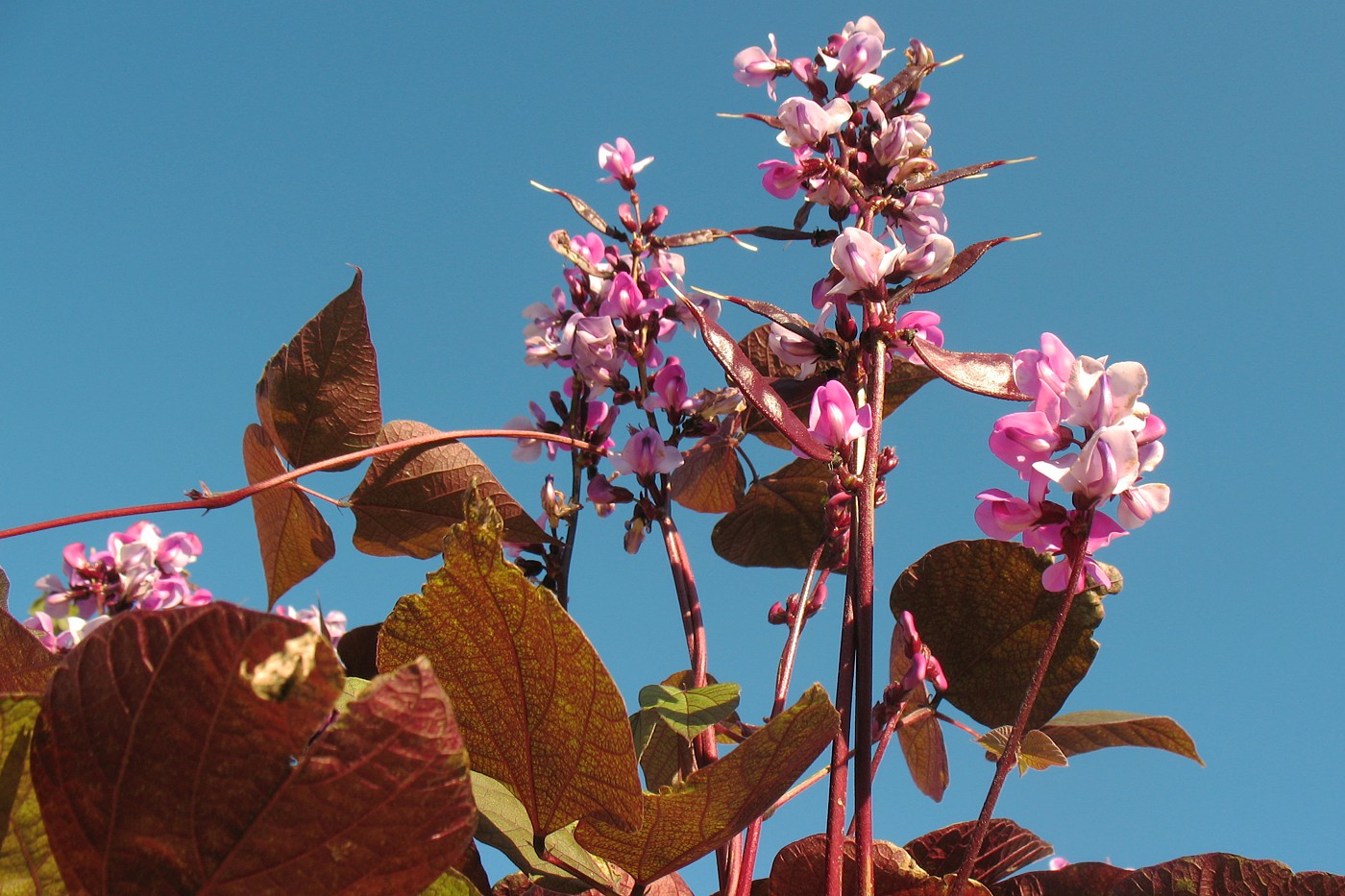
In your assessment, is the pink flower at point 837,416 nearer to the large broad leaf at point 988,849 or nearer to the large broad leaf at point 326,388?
the large broad leaf at point 988,849

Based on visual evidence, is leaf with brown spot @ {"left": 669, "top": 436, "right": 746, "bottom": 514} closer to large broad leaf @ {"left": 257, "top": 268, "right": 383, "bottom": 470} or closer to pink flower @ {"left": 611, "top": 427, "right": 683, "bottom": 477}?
pink flower @ {"left": 611, "top": 427, "right": 683, "bottom": 477}

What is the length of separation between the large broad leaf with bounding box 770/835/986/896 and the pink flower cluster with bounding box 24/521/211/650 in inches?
91.8

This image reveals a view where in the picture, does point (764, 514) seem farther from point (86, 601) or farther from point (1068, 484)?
point (86, 601)

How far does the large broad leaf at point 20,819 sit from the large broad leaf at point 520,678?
0.15 m

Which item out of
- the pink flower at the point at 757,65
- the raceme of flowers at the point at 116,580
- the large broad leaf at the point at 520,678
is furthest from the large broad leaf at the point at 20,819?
the raceme of flowers at the point at 116,580

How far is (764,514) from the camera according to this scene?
3.83 feet

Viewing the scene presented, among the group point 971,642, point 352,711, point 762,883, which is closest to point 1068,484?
point 971,642

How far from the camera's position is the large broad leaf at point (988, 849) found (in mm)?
733

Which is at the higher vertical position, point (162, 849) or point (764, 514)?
point (764, 514)

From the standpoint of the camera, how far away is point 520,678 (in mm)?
461

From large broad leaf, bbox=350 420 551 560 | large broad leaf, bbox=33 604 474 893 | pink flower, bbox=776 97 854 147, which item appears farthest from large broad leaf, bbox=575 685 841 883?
pink flower, bbox=776 97 854 147

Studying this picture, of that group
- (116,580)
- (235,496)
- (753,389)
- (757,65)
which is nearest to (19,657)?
(235,496)

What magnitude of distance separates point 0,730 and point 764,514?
89cm

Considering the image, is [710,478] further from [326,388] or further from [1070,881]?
[1070,881]
